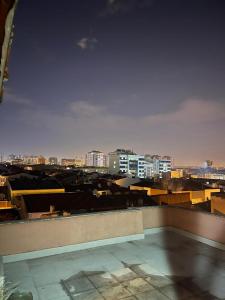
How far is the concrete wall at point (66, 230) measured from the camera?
5.55m

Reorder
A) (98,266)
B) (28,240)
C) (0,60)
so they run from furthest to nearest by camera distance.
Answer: (28,240) < (98,266) < (0,60)

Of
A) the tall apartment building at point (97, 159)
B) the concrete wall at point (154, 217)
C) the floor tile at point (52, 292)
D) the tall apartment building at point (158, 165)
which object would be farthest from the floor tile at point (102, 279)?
the tall apartment building at point (97, 159)

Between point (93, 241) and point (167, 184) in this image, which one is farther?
point (167, 184)

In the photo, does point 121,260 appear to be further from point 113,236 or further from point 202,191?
point 202,191

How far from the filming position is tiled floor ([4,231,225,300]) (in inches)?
168

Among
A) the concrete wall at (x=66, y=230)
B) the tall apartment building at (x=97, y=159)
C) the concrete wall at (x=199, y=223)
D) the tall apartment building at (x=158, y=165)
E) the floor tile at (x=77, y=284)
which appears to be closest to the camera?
the floor tile at (x=77, y=284)

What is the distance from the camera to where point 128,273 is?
4953mm

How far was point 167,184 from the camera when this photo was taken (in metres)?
40.9

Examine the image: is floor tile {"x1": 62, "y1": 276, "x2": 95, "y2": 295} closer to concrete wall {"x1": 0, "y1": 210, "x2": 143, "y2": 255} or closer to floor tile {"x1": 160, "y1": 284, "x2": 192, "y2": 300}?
floor tile {"x1": 160, "y1": 284, "x2": 192, "y2": 300}

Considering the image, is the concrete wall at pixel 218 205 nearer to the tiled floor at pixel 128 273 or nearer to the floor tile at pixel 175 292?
the tiled floor at pixel 128 273

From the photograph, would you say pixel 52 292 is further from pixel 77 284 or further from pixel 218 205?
pixel 218 205

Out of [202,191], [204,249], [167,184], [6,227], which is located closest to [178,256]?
[204,249]

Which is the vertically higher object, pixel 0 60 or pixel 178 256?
pixel 0 60

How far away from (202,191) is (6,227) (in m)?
30.2
